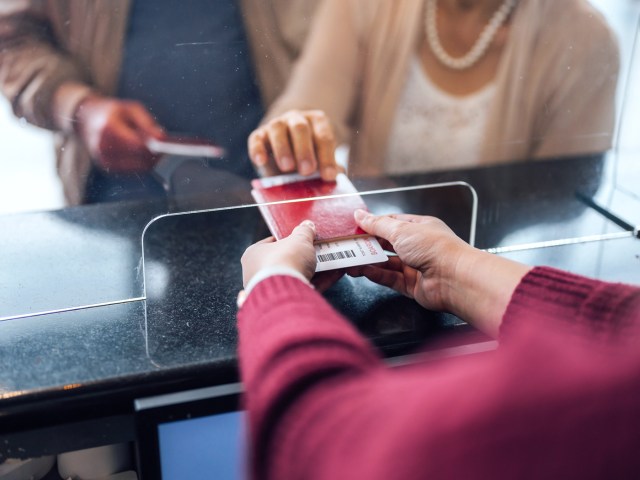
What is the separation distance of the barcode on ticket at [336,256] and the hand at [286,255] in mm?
28

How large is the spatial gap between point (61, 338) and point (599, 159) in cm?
81

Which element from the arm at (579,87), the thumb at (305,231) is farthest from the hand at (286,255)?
the arm at (579,87)

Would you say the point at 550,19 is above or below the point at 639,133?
above

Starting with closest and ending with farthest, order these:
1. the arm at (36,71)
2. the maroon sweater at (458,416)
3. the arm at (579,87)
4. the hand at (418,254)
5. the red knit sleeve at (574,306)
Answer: the maroon sweater at (458,416) < the red knit sleeve at (574,306) < the arm at (36,71) < the hand at (418,254) < the arm at (579,87)

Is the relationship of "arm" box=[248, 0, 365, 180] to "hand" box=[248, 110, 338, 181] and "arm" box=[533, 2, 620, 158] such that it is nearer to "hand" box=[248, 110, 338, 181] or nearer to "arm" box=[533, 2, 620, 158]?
"hand" box=[248, 110, 338, 181]

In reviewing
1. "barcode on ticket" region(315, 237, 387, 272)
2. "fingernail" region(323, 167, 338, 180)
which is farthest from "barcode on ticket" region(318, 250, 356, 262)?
"fingernail" region(323, 167, 338, 180)

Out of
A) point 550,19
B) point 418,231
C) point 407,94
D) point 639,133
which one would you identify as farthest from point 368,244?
point 639,133

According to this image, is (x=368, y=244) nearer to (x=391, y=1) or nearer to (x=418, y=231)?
(x=418, y=231)

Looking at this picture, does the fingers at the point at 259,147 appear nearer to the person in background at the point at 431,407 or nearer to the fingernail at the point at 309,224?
the fingernail at the point at 309,224

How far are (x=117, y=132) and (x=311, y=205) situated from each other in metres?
0.26

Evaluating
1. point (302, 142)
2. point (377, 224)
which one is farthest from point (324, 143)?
point (377, 224)

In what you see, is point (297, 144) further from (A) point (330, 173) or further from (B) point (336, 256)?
(B) point (336, 256)

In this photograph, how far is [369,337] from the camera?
0.87m

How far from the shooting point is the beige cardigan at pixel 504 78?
890mm
